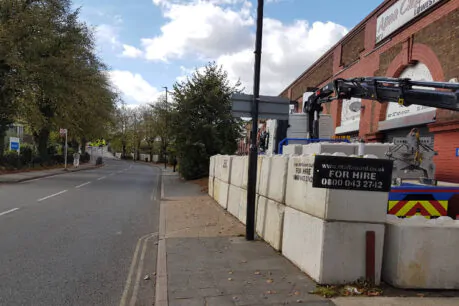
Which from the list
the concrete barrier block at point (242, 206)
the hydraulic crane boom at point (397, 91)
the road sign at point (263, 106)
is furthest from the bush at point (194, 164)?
the road sign at point (263, 106)

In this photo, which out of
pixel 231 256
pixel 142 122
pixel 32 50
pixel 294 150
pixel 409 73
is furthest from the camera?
pixel 142 122

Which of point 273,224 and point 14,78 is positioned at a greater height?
point 14,78

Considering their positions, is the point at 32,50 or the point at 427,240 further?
the point at 32,50

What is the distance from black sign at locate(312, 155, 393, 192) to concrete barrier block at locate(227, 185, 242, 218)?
528cm

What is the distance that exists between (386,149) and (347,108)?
12.8 m

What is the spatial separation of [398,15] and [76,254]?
13900 millimetres

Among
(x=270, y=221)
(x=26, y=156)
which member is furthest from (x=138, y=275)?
(x=26, y=156)

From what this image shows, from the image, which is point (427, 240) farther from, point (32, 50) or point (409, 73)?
point (32, 50)

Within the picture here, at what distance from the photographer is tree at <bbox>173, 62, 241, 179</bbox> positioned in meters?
23.3

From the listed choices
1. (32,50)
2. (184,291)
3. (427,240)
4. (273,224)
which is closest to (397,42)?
(273,224)

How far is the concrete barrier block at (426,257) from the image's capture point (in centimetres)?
498

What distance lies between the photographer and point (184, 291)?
495cm

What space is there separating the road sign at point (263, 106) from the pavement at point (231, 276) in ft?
8.00

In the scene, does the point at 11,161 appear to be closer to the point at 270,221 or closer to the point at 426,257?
the point at 270,221
